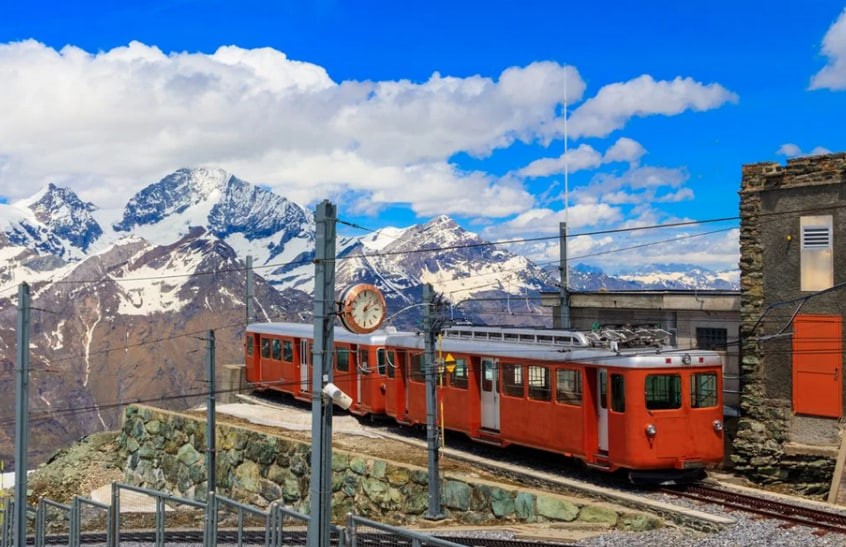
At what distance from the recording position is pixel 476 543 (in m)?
18.4

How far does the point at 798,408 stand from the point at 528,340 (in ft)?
23.2

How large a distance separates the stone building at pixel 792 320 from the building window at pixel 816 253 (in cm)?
2

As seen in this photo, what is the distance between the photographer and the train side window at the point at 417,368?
28641 millimetres

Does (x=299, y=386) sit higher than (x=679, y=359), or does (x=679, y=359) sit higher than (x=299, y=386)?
(x=679, y=359)

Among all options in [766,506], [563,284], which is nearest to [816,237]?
[766,506]

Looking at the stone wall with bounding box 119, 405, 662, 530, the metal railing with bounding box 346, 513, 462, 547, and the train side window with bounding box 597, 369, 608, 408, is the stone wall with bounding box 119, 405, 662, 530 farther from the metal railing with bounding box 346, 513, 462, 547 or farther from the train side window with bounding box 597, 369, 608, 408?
the metal railing with bounding box 346, 513, 462, 547

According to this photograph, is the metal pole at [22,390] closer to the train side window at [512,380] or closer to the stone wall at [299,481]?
the stone wall at [299,481]

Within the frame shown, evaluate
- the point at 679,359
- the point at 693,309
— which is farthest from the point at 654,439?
the point at 693,309

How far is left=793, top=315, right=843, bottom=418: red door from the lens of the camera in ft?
75.3

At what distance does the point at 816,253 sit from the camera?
23.5 metres

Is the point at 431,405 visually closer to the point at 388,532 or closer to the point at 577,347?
the point at 577,347

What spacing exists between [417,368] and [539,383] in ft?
20.2

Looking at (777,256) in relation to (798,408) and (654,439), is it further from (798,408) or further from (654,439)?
(654,439)

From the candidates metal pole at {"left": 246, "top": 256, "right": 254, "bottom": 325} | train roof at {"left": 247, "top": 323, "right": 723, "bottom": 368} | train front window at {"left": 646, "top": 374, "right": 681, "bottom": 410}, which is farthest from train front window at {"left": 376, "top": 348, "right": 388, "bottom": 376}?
metal pole at {"left": 246, "top": 256, "right": 254, "bottom": 325}
